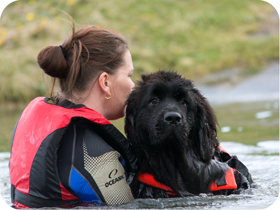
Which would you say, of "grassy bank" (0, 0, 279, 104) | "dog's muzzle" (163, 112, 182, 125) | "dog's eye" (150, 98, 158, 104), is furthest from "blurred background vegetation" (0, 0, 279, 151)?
"dog's muzzle" (163, 112, 182, 125)

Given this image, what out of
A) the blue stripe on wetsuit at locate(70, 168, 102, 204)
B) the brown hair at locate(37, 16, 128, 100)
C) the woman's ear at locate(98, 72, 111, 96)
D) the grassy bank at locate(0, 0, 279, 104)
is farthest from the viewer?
the grassy bank at locate(0, 0, 279, 104)

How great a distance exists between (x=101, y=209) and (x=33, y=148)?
0.67m

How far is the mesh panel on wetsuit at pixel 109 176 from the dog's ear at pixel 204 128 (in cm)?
69

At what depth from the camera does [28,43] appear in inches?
452

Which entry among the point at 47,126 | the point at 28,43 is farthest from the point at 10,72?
the point at 47,126

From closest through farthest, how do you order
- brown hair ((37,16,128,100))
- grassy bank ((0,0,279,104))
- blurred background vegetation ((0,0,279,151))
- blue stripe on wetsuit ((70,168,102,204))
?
blue stripe on wetsuit ((70,168,102,204)) → brown hair ((37,16,128,100)) → blurred background vegetation ((0,0,279,151)) → grassy bank ((0,0,279,104))

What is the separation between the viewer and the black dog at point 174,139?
289 cm

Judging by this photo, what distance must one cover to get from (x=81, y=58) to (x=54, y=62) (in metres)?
0.23

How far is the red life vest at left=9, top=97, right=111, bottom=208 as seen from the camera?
8.79ft

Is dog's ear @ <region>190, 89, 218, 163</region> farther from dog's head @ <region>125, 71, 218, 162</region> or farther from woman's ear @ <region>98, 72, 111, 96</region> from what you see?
woman's ear @ <region>98, 72, 111, 96</region>

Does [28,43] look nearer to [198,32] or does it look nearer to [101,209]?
[198,32]

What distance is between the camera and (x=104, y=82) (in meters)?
3.18

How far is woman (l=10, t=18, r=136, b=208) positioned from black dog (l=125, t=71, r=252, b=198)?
0.58 feet

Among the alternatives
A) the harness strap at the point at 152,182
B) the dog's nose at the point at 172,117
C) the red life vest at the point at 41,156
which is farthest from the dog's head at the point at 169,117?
the red life vest at the point at 41,156
